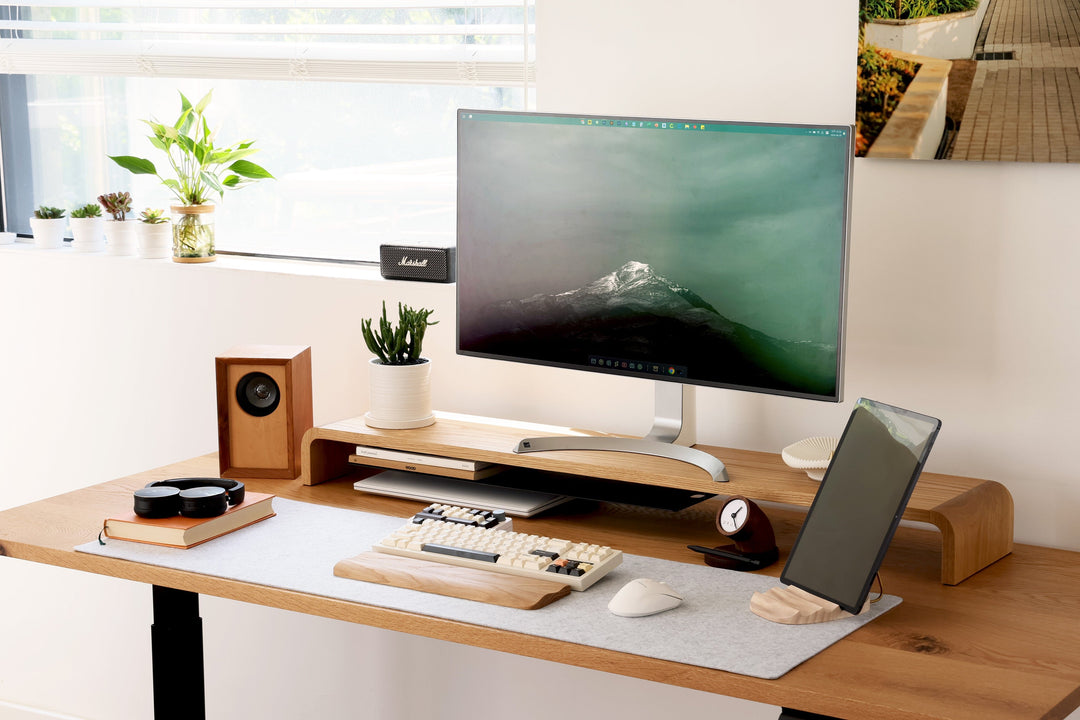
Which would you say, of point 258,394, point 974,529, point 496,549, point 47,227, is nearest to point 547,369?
point 258,394

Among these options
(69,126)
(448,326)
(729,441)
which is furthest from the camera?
(69,126)

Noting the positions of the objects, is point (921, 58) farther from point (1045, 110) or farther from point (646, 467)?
point (646, 467)

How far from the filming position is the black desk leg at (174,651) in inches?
76.6

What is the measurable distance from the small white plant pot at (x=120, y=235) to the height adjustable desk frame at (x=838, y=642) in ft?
2.41

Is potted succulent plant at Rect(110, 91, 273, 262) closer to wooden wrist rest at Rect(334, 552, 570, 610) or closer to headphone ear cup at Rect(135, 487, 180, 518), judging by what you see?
headphone ear cup at Rect(135, 487, 180, 518)

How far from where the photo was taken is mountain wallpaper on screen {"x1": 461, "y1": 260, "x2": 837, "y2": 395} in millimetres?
1728

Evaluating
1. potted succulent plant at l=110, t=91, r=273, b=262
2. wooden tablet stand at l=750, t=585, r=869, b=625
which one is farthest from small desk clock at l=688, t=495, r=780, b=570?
potted succulent plant at l=110, t=91, r=273, b=262

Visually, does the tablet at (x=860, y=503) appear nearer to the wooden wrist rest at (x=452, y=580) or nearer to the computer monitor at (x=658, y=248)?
the computer monitor at (x=658, y=248)

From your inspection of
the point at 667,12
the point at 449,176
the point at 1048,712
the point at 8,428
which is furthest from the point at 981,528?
the point at 8,428

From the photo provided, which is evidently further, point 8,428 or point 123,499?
point 8,428

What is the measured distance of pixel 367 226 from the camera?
8.38ft

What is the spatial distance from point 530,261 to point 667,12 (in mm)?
486

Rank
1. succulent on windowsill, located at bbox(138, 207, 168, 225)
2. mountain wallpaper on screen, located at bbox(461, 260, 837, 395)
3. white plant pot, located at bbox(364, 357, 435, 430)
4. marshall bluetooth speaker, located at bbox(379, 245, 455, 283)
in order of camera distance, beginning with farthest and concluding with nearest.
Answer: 1. succulent on windowsill, located at bbox(138, 207, 168, 225)
2. marshall bluetooth speaker, located at bbox(379, 245, 455, 283)
3. white plant pot, located at bbox(364, 357, 435, 430)
4. mountain wallpaper on screen, located at bbox(461, 260, 837, 395)

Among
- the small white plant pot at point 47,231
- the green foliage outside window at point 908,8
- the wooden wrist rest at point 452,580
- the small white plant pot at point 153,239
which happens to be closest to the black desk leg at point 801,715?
the wooden wrist rest at point 452,580
